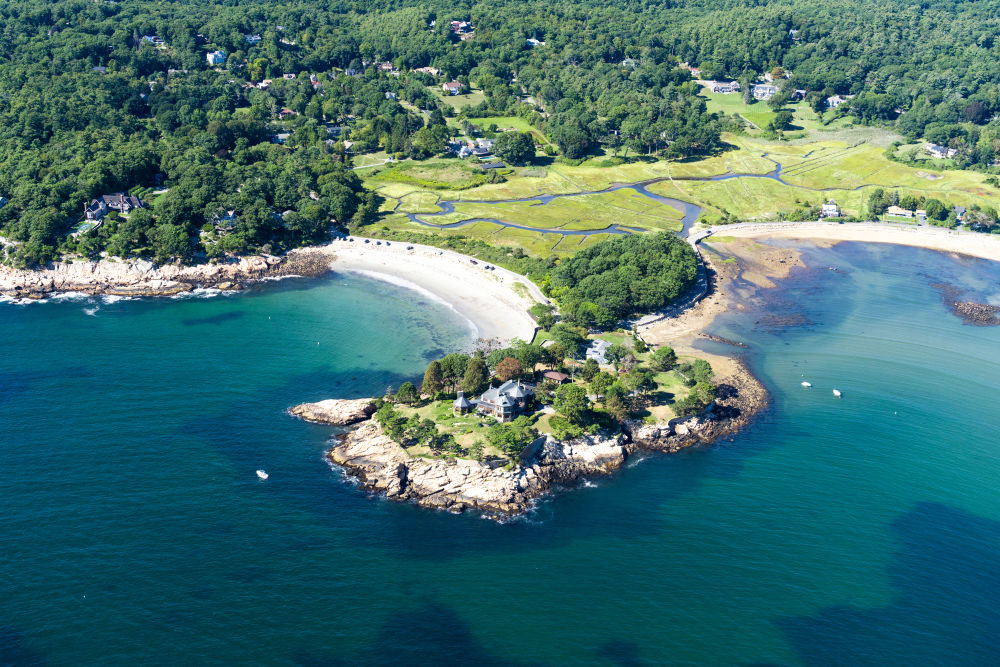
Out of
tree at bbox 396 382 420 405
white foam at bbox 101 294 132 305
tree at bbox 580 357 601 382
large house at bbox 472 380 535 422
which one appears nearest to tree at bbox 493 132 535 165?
white foam at bbox 101 294 132 305

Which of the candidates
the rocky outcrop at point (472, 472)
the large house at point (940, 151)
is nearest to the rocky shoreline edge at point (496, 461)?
the rocky outcrop at point (472, 472)

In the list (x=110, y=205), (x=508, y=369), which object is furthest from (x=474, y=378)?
(x=110, y=205)

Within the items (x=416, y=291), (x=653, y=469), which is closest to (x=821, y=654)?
(x=653, y=469)

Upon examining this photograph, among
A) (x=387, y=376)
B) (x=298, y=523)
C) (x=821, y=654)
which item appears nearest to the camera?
(x=821, y=654)

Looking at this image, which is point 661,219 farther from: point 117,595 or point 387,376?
point 117,595

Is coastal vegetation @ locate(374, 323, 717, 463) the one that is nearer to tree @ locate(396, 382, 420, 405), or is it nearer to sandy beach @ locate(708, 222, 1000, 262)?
tree @ locate(396, 382, 420, 405)

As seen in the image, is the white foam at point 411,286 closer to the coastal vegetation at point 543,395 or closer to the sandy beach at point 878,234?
the coastal vegetation at point 543,395
